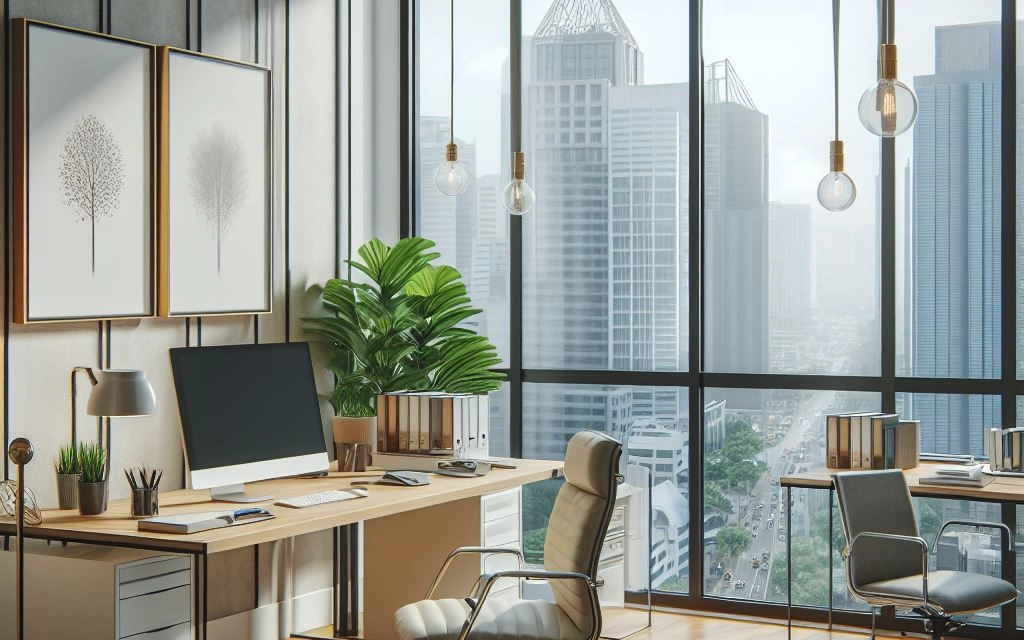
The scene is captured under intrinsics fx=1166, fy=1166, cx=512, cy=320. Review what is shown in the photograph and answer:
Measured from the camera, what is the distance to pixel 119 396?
3557mm

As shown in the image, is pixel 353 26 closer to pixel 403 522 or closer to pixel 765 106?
pixel 765 106

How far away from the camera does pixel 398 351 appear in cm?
523

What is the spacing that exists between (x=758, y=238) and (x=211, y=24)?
258 cm

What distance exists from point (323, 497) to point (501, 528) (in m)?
0.95

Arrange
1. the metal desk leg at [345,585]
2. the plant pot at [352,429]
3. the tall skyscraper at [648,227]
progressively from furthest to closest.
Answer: the tall skyscraper at [648,227], the metal desk leg at [345,585], the plant pot at [352,429]

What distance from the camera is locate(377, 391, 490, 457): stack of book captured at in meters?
4.82

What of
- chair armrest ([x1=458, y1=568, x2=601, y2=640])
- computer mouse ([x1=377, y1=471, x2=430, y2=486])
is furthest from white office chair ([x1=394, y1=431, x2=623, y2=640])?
computer mouse ([x1=377, y1=471, x2=430, y2=486])

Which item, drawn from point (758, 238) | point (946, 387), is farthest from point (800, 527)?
point (758, 238)

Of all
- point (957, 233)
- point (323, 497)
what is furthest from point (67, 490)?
point (957, 233)

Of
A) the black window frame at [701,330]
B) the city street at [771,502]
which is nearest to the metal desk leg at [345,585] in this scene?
the black window frame at [701,330]

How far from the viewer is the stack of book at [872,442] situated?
15.8 ft

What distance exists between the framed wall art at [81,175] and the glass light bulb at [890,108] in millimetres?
2578

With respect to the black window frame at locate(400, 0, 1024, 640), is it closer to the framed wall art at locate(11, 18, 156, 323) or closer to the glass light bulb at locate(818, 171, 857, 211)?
the glass light bulb at locate(818, 171, 857, 211)

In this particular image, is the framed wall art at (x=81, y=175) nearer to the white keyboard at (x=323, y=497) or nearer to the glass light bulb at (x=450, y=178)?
the white keyboard at (x=323, y=497)
